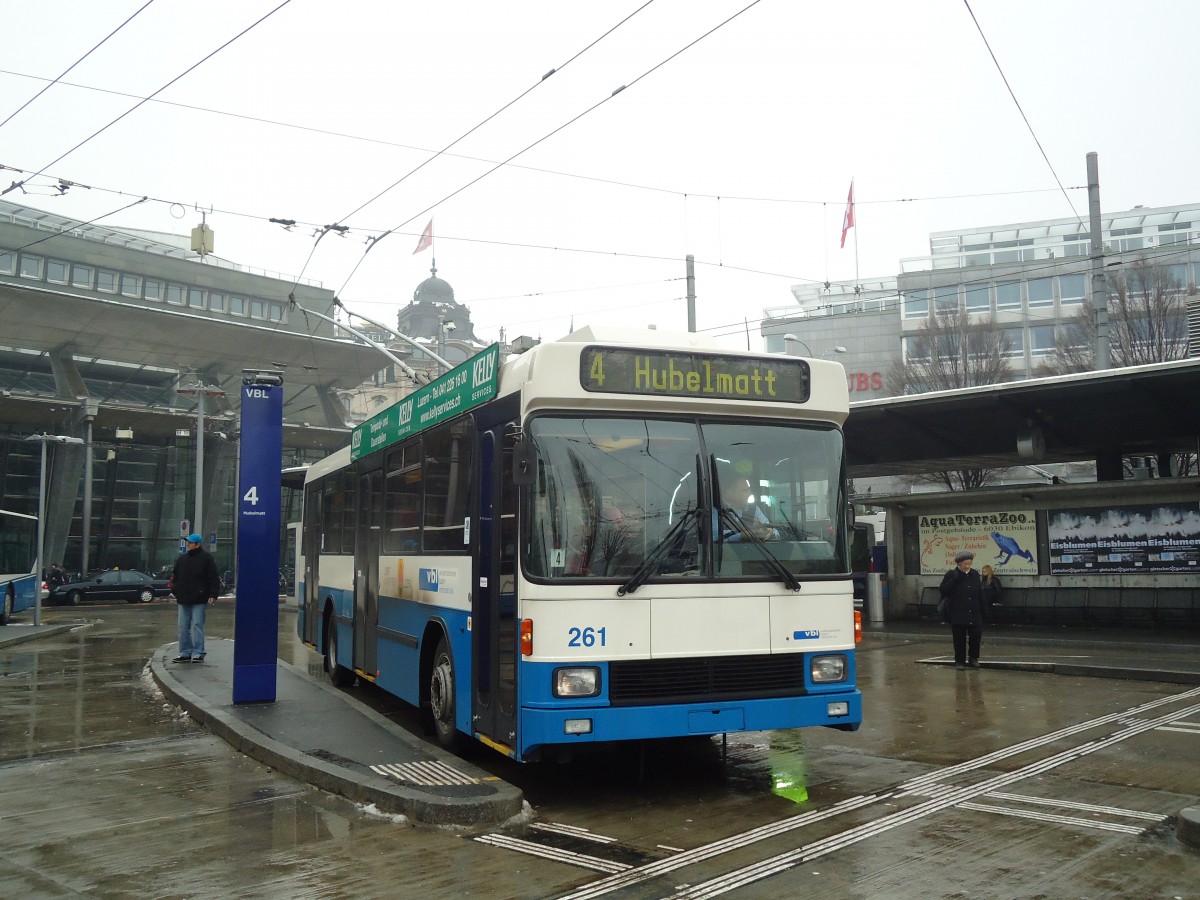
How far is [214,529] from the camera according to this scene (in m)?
53.1

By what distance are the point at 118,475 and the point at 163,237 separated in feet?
55.4

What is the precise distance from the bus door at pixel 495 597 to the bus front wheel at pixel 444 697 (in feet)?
2.46

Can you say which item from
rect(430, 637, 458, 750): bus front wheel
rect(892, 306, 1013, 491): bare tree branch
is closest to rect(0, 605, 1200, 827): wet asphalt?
rect(430, 637, 458, 750): bus front wheel

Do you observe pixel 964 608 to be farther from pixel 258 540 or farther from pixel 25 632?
pixel 25 632

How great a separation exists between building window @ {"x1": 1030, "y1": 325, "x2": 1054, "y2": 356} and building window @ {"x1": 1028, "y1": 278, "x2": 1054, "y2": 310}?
4.56ft

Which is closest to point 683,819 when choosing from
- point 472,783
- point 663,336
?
point 472,783

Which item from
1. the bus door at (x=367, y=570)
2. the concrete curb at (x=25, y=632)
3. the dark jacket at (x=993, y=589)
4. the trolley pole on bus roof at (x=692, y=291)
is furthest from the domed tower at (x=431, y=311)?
the bus door at (x=367, y=570)

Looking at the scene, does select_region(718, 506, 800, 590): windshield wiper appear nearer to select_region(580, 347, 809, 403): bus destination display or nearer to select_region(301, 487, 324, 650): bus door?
select_region(580, 347, 809, 403): bus destination display

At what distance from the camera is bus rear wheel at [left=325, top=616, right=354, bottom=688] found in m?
13.9

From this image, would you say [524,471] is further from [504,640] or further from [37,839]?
[37,839]

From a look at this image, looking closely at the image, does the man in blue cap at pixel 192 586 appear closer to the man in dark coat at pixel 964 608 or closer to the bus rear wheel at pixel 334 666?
the bus rear wheel at pixel 334 666

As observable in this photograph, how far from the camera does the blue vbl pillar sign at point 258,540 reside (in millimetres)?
11352

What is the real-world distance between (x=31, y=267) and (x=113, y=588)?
51.5 ft

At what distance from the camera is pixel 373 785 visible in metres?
7.33
